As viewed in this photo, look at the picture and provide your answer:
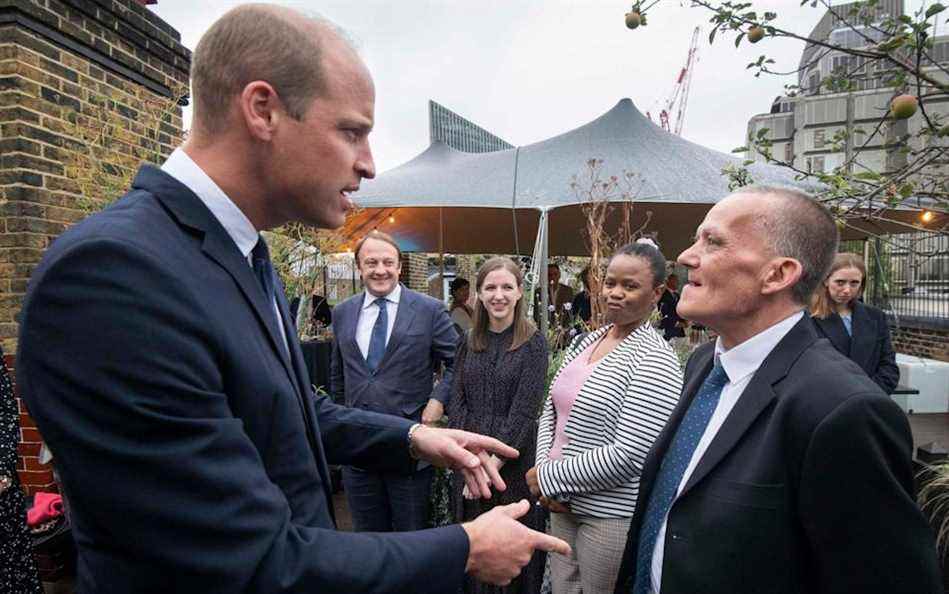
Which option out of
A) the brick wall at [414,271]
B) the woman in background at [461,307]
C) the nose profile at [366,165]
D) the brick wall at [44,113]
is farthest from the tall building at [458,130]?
the nose profile at [366,165]

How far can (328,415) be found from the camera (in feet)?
5.25

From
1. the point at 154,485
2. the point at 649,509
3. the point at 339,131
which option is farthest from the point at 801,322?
the point at 154,485

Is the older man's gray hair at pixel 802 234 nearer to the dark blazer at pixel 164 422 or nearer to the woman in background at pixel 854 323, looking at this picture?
the dark blazer at pixel 164 422

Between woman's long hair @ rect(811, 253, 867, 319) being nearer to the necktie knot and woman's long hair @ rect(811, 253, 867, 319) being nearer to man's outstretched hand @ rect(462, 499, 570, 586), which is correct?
the necktie knot

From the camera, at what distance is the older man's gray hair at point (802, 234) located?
1559mm

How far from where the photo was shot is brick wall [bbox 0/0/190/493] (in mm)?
3264

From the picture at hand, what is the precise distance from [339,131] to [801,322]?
4.40 feet

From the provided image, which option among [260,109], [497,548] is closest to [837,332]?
[497,548]

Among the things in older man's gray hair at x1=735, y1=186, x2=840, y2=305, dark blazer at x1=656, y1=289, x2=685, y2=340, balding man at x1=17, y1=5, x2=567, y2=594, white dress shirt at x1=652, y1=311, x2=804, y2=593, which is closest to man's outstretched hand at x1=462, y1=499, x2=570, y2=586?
balding man at x1=17, y1=5, x2=567, y2=594

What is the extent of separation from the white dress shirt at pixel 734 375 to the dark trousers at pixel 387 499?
6.39 ft

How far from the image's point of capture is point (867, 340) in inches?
162

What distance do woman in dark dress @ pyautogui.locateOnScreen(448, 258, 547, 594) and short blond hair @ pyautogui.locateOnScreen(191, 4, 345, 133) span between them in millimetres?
2378

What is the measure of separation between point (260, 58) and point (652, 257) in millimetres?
2235

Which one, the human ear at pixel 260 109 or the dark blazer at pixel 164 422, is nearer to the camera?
the dark blazer at pixel 164 422
